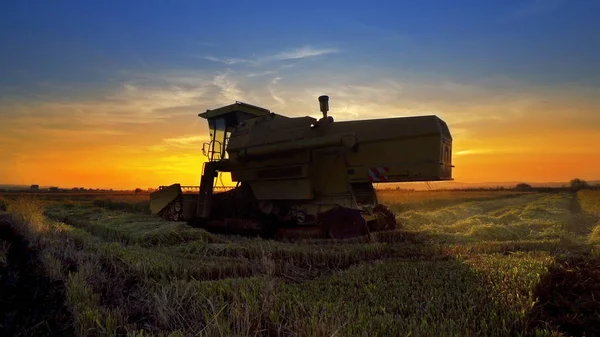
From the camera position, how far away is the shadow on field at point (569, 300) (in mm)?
3152

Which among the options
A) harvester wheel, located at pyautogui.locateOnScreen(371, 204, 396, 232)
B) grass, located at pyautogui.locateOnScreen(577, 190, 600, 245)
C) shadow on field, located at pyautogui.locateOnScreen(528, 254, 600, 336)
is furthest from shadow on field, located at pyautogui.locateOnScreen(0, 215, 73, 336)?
grass, located at pyautogui.locateOnScreen(577, 190, 600, 245)

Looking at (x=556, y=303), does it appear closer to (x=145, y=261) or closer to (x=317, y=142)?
(x=145, y=261)

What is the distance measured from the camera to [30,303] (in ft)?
14.1

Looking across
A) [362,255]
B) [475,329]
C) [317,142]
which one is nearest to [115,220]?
[317,142]

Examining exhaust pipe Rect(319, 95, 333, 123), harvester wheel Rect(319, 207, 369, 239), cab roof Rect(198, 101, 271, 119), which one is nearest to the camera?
harvester wheel Rect(319, 207, 369, 239)

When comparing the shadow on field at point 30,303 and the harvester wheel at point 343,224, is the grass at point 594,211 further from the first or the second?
the shadow on field at point 30,303

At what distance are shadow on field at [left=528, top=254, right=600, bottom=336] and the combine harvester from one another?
4009mm

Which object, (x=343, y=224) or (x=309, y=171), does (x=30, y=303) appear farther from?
(x=309, y=171)

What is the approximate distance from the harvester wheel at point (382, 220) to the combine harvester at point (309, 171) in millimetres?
25

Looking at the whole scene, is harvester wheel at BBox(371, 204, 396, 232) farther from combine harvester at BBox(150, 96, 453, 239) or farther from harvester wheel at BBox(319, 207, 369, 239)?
harvester wheel at BBox(319, 207, 369, 239)

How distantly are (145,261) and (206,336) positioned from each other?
3.10m

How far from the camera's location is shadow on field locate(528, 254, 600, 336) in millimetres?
3152

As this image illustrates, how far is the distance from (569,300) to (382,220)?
7006 mm

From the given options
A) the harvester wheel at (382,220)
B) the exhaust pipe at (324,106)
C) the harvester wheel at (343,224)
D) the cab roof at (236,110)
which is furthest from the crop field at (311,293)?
the cab roof at (236,110)
